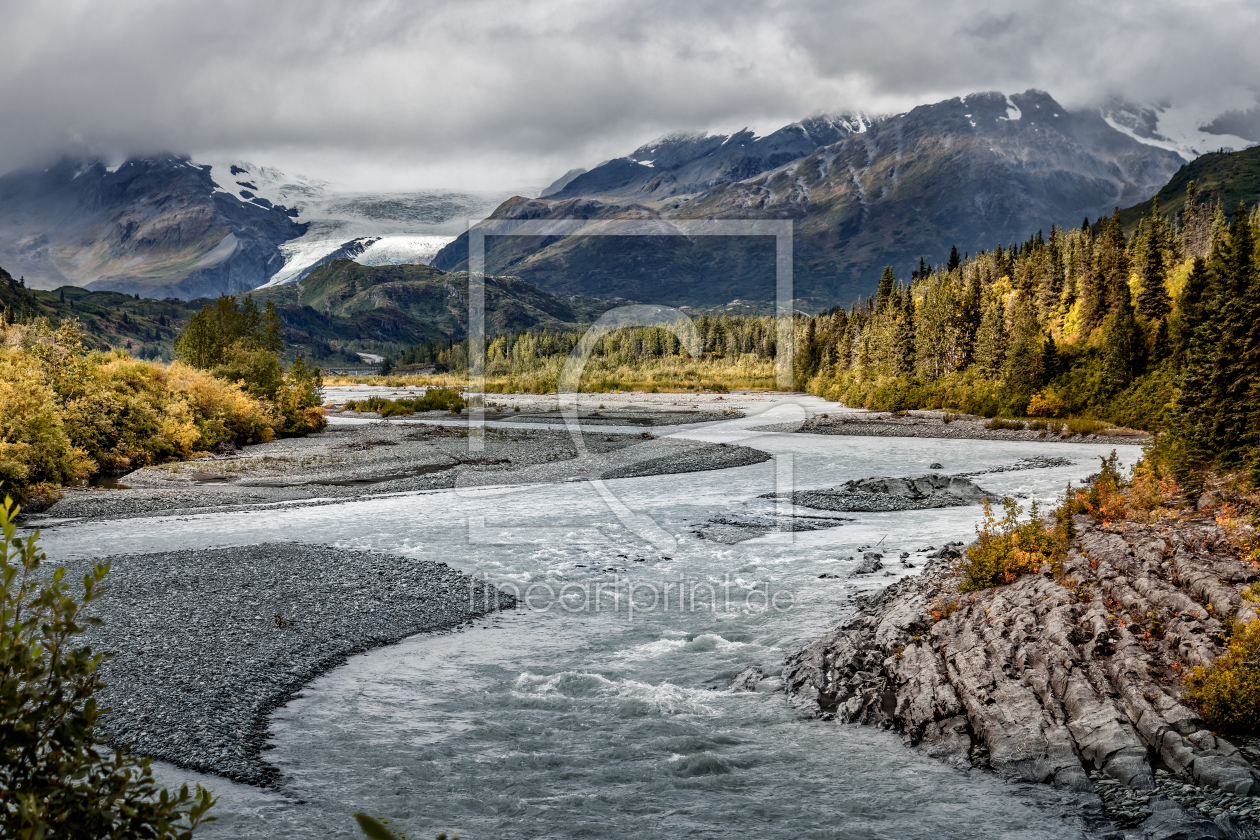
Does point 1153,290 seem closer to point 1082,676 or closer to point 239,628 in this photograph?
point 1082,676

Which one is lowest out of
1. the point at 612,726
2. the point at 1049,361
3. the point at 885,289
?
the point at 612,726

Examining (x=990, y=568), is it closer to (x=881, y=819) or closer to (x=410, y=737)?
(x=881, y=819)

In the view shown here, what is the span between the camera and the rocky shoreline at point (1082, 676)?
9.41 metres

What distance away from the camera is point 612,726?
1248 centimetres

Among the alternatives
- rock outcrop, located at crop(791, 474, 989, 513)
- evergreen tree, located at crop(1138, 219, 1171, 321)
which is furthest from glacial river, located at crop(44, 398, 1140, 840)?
evergreen tree, located at crop(1138, 219, 1171, 321)

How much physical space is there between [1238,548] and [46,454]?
4244cm

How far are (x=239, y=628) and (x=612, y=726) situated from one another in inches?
362

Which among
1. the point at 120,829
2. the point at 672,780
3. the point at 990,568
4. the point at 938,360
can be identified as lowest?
the point at 672,780

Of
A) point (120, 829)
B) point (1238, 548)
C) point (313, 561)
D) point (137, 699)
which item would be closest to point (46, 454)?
point (313, 561)

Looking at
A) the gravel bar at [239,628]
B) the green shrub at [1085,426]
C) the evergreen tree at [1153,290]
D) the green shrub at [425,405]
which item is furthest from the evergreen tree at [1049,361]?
the gravel bar at [239,628]

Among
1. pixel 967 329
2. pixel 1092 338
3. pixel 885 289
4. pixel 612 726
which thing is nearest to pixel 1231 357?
pixel 612 726

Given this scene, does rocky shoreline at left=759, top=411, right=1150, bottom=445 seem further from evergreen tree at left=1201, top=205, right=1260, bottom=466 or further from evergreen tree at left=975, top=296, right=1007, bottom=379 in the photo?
evergreen tree at left=1201, top=205, right=1260, bottom=466

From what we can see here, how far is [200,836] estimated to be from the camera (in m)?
9.26

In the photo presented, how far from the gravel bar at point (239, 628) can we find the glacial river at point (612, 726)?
0.58 meters
